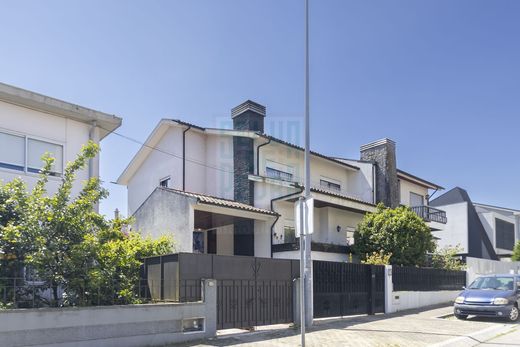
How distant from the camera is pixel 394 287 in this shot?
16.6 metres

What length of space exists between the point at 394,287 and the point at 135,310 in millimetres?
10384

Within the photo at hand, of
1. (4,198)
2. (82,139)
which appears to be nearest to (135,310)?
(4,198)

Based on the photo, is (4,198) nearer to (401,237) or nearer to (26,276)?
(26,276)

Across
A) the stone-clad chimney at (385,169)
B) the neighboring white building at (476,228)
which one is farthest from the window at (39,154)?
the neighboring white building at (476,228)

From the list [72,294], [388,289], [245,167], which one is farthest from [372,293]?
[72,294]

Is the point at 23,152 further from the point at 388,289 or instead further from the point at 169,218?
the point at 388,289

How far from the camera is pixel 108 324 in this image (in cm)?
878

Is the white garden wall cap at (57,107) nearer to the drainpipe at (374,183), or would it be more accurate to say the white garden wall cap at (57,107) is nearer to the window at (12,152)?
the window at (12,152)

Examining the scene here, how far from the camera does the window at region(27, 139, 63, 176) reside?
1265 centimetres

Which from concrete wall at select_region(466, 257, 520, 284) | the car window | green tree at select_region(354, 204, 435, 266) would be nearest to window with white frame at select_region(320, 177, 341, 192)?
green tree at select_region(354, 204, 435, 266)

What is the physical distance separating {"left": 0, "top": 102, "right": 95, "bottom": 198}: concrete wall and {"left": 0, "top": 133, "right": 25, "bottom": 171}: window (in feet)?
0.44

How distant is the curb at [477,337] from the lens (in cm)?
1051

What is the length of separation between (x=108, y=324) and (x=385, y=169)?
64.7 ft

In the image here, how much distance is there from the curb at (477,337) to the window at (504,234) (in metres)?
34.9
